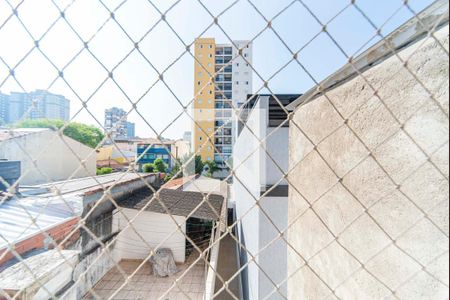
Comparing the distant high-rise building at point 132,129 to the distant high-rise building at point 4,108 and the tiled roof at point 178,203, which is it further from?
the tiled roof at point 178,203

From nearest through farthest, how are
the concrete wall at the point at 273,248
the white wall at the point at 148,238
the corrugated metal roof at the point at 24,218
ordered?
the corrugated metal roof at the point at 24,218 < the concrete wall at the point at 273,248 < the white wall at the point at 148,238

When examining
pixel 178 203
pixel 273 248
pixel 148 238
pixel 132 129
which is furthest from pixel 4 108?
pixel 148 238

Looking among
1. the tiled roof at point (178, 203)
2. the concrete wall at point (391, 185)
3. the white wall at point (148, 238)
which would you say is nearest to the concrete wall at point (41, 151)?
the concrete wall at point (391, 185)

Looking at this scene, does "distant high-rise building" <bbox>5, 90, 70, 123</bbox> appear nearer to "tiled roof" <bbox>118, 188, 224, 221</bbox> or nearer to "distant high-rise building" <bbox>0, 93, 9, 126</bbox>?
"distant high-rise building" <bbox>0, 93, 9, 126</bbox>

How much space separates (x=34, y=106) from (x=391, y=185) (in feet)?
3.63

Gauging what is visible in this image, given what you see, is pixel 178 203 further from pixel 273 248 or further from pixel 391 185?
pixel 391 185

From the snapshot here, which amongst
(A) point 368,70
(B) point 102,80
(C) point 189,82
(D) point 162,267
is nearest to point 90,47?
(B) point 102,80

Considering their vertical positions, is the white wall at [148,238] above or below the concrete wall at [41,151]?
below

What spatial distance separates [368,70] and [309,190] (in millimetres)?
559

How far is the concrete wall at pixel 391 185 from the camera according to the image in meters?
0.48

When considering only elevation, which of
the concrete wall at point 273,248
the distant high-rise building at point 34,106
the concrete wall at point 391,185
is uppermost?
the distant high-rise building at point 34,106

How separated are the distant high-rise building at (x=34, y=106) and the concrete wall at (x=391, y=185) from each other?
988 mm

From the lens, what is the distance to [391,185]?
1.93 feet

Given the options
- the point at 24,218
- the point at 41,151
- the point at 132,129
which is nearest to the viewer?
the point at 41,151
